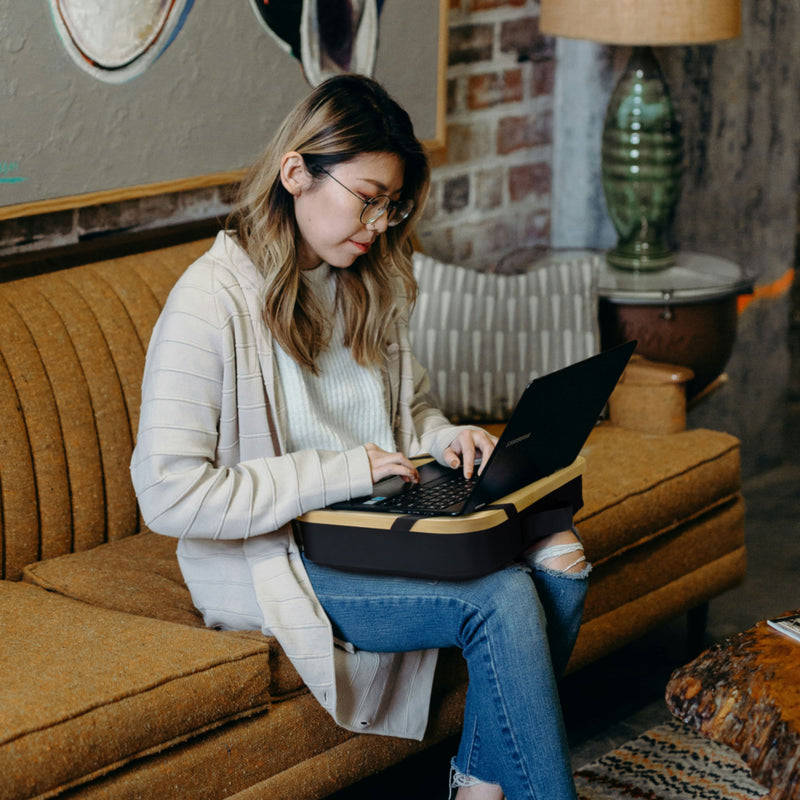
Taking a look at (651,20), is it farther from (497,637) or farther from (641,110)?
(497,637)

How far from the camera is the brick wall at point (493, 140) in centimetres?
314

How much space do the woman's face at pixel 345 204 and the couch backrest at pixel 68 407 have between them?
1.74ft

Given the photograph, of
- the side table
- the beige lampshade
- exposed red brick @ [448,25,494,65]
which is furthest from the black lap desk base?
exposed red brick @ [448,25,494,65]

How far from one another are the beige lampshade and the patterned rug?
158 cm

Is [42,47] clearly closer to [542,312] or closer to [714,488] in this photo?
[542,312]

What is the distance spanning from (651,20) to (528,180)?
28.0 inches

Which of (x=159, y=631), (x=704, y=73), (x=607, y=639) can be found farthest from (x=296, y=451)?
(x=704, y=73)

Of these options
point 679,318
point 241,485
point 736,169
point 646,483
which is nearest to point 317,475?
point 241,485

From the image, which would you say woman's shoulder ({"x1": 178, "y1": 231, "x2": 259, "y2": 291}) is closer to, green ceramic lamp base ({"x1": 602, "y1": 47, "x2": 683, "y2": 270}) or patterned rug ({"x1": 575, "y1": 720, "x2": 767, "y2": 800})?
patterned rug ({"x1": 575, "y1": 720, "x2": 767, "y2": 800})

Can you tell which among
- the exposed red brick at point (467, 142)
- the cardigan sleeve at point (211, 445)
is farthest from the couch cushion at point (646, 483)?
the exposed red brick at point (467, 142)

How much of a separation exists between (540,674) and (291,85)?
1.57 meters

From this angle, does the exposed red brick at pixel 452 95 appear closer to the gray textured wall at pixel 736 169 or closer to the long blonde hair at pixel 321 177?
the gray textured wall at pixel 736 169

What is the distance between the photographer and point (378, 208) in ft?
5.82

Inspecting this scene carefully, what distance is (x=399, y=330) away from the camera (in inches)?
80.5
